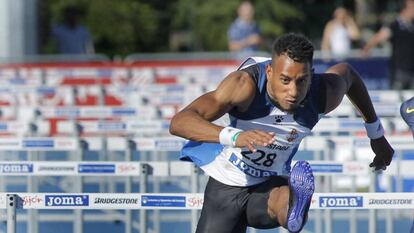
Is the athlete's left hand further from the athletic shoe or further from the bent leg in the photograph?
the athletic shoe

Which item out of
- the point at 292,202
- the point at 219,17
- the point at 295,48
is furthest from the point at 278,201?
the point at 219,17

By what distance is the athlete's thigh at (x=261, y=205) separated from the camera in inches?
283

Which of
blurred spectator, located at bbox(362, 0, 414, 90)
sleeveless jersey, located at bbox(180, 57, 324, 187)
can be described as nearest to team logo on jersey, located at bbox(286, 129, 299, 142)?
sleeveless jersey, located at bbox(180, 57, 324, 187)

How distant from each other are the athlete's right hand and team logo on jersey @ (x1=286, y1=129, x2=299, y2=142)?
637 millimetres

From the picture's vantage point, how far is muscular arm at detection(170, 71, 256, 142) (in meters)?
6.74

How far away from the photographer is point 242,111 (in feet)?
23.1

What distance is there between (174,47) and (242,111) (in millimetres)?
36920

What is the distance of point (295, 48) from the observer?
6.88 m

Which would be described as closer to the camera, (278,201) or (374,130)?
(278,201)

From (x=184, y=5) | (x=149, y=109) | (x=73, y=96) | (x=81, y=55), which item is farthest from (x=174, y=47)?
(x=149, y=109)

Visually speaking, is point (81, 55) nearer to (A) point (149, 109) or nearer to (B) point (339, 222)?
(A) point (149, 109)

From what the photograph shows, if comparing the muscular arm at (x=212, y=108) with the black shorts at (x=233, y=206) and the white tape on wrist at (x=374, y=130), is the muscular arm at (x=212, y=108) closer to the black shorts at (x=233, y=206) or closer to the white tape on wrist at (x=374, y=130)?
the black shorts at (x=233, y=206)

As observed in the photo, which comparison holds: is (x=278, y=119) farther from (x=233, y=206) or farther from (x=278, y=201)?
(x=233, y=206)

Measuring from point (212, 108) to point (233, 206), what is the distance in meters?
0.70
